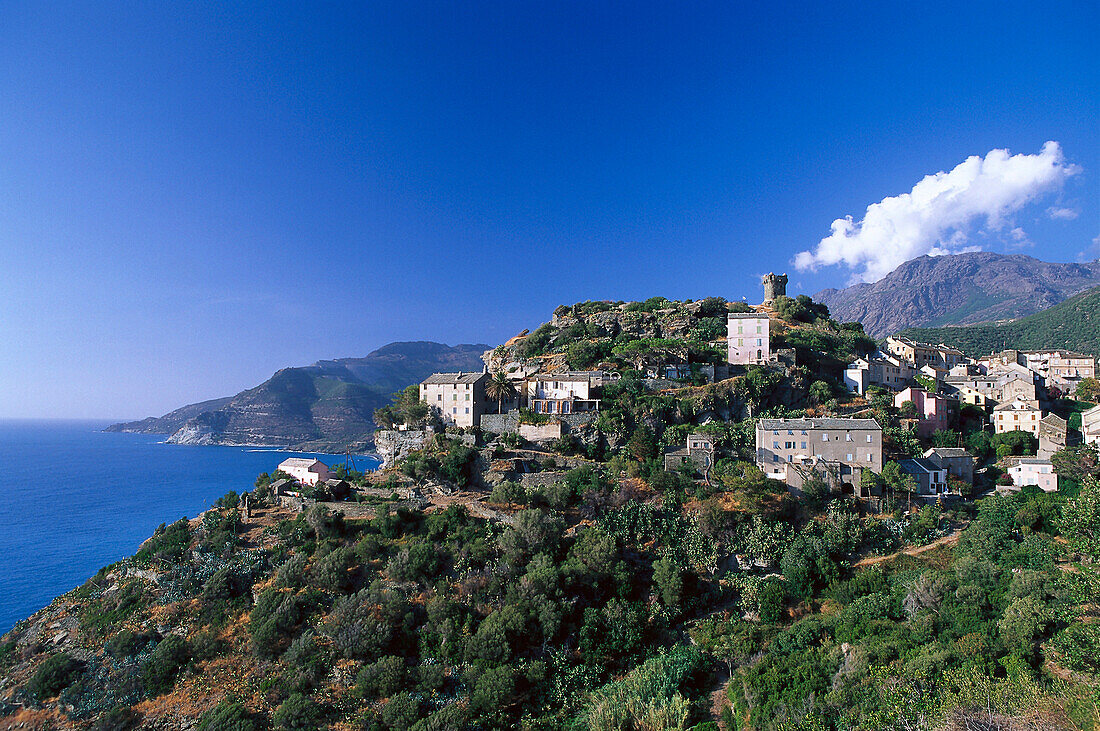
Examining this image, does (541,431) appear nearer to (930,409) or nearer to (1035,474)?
(930,409)

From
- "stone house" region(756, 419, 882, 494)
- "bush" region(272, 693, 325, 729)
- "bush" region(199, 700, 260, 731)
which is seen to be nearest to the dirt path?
"stone house" region(756, 419, 882, 494)

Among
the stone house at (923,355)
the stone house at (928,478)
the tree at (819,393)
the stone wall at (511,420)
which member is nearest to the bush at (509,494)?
the stone wall at (511,420)

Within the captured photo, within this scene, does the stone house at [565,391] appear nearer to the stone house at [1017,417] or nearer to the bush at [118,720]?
the bush at [118,720]

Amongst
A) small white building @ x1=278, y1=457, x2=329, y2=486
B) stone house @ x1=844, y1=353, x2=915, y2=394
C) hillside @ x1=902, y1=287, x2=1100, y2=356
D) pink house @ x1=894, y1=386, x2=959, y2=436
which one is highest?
hillside @ x1=902, y1=287, x2=1100, y2=356

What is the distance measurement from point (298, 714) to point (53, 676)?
49.3 feet

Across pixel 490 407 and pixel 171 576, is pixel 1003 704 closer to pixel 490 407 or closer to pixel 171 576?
pixel 490 407

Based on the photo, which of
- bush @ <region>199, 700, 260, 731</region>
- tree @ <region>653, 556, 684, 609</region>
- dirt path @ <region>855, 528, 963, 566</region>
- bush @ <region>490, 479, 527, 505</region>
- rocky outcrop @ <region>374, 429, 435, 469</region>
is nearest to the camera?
bush @ <region>199, 700, 260, 731</region>

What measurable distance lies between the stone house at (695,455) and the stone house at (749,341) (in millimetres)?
15224

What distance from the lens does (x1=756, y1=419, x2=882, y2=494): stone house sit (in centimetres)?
3478

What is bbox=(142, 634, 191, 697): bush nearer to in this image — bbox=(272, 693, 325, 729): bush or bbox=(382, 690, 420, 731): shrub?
bbox=(272, 693, 325, 729): bush

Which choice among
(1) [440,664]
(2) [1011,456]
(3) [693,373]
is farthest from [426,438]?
(2) [1011,456]

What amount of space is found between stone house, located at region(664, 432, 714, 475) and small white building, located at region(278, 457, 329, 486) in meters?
30.1

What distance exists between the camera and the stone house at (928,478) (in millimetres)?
34781

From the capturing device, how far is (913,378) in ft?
176
